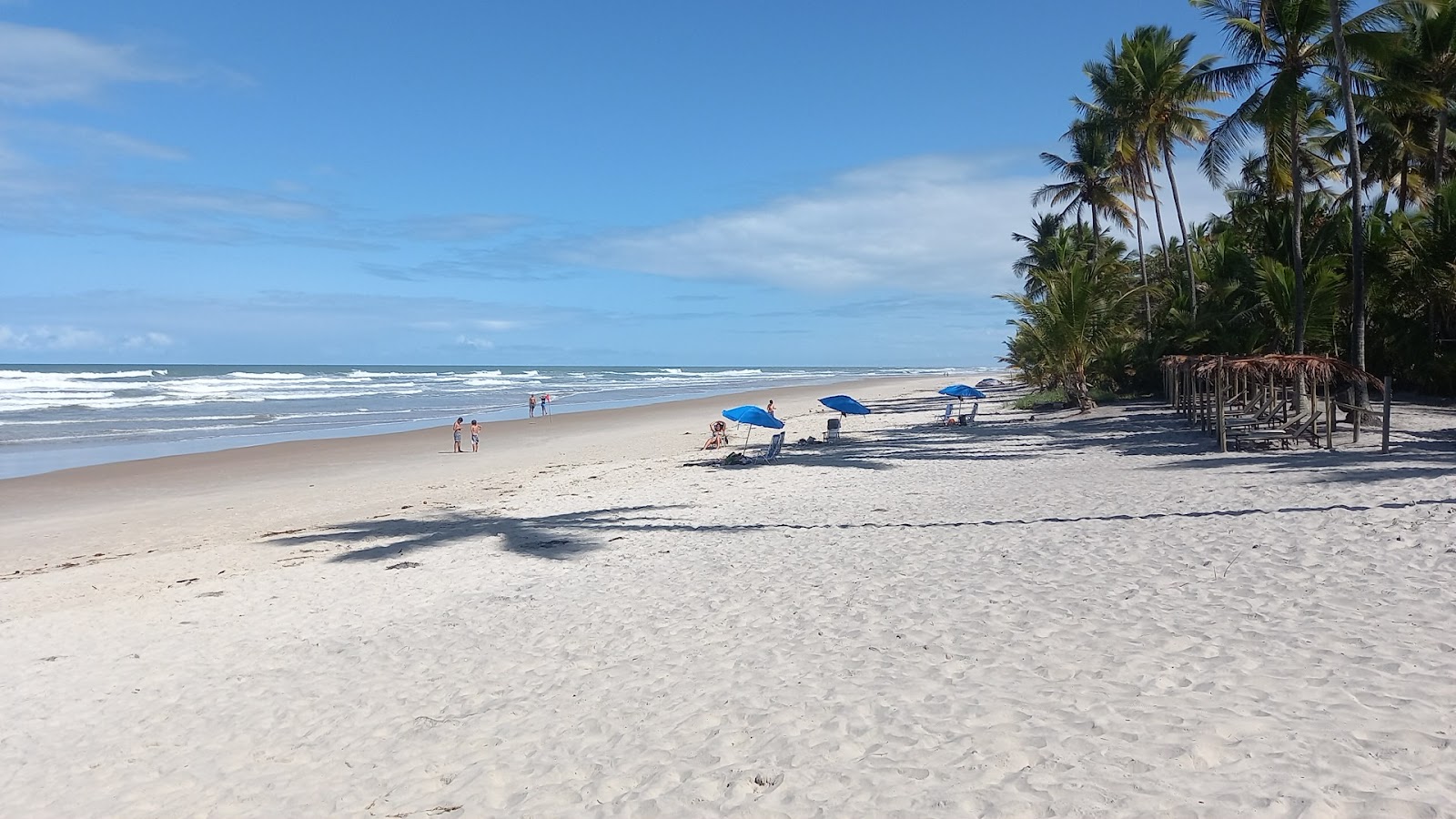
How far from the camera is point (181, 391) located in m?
50.5

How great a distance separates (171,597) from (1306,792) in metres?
8.98

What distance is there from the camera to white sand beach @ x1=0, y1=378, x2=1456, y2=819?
3.97 metres

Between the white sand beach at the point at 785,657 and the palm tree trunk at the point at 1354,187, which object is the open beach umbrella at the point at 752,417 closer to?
the white sand beach at the point at 785,657

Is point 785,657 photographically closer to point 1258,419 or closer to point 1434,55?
point 1258,419

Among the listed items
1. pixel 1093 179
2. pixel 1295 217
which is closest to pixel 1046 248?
pixel 1093 179

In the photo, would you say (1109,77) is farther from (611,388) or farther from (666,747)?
(611,388)

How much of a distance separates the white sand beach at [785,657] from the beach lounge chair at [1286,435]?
2.95 ft

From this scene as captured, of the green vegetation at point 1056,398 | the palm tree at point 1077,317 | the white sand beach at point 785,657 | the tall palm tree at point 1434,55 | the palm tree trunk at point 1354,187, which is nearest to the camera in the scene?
the white sand beach at point 785,657

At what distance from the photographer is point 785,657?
571cm

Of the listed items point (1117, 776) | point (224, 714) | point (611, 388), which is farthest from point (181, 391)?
point (1117, 776)

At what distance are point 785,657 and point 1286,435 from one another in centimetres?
1082

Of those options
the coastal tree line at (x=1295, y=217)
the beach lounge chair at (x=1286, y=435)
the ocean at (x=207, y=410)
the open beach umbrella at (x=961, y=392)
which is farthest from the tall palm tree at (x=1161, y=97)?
the ocean at (x=207, y=410)

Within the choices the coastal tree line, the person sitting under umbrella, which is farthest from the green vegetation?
the person sitting under umbrella

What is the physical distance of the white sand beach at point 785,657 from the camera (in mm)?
3973
